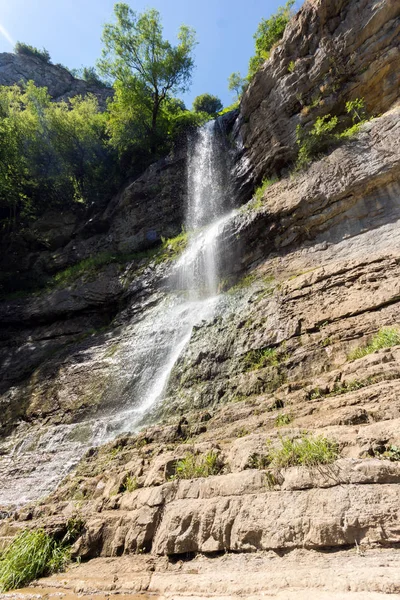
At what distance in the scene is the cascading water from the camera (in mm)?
7199

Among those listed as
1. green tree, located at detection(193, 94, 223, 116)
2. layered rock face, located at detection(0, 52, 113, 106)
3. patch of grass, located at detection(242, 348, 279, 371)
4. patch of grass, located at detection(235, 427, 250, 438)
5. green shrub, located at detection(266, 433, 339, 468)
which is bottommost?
patch of grass, located at detection(235, 427, 250, 438)

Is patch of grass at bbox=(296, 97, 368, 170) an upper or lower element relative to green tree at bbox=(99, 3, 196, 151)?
lower

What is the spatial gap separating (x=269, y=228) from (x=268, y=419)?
6.37m

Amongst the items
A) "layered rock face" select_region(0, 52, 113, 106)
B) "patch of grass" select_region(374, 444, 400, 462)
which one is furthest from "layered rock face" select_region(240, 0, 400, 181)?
"layered rock face" select_region(0, 52, 113, 106)

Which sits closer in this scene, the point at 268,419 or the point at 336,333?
the point at 268,419

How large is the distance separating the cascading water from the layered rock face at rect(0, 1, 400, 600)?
0.13 m

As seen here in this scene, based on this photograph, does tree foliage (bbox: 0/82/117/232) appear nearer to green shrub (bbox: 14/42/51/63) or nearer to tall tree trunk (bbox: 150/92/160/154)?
tall tree trunk (bbox: 150/92/160/154)

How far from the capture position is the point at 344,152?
912cm

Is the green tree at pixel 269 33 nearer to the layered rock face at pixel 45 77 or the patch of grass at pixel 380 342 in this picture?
the patch of grass at pixel 380 342

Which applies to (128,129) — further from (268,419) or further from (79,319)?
(268,419)

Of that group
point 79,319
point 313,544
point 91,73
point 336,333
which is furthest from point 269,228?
point 91,73

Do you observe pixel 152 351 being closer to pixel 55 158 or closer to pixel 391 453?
pixel 391 453

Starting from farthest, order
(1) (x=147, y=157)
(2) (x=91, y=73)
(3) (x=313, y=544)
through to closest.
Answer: (2) (x=91, y=73), (1) (x=147, y=157), (3) (x=313, y=544)

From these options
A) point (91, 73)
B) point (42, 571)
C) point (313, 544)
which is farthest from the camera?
point (91, 73)
